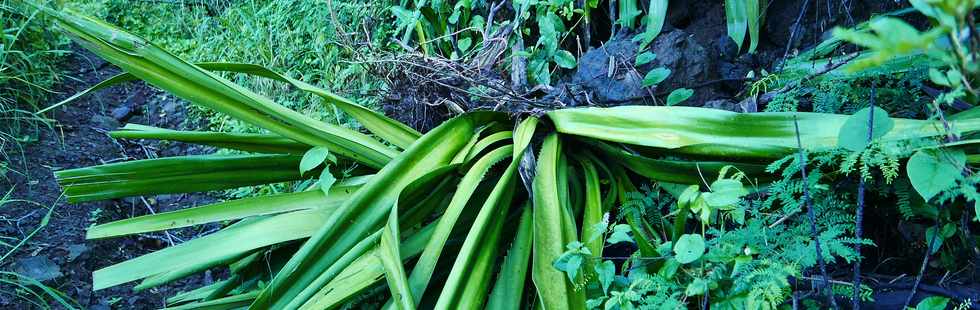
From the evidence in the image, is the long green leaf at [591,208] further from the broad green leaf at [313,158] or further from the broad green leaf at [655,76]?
the broad green leaf at [313,158]

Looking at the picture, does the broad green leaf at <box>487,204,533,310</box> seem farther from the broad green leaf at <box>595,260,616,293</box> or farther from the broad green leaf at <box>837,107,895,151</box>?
the broad green leaf at <box>837,107,895,151</box>

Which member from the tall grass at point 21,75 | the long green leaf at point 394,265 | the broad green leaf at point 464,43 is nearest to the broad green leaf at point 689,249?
the long green leaf at point 394,265

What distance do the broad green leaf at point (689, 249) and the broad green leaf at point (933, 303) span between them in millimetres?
341

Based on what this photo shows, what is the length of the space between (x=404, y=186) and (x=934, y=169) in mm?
951

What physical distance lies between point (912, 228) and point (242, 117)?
139 cm

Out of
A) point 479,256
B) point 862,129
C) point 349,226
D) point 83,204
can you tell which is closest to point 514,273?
point 479,256

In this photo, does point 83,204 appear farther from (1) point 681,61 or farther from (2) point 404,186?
(1) point 681,61

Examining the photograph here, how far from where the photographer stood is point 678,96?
6.00ft

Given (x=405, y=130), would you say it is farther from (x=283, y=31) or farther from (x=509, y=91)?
(x=283, y=31)

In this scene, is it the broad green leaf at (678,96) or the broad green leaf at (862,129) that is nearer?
the broad green leaf at (862,129)

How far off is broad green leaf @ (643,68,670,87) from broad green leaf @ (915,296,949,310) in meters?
0.81

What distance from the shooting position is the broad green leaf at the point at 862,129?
1.15m

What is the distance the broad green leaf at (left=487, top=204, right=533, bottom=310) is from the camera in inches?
55.5

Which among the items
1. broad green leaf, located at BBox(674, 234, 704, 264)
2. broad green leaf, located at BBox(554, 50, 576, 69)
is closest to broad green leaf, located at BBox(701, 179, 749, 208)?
broad green leaf, located at BBox(674, 234, 704, 264)
